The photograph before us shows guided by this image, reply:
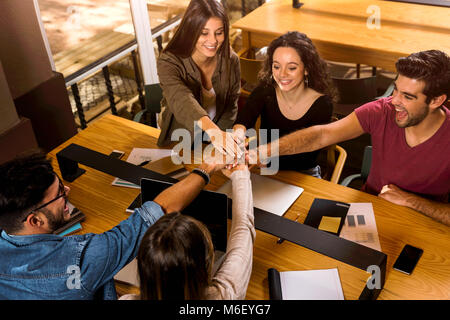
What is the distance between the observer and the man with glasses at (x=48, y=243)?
1.33m

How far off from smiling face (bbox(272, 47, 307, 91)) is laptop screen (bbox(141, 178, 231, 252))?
2.85 ft

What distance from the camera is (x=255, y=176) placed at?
2146 mm

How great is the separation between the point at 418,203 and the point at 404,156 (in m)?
0.26

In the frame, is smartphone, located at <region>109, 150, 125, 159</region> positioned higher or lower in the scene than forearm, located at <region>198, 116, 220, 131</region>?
lower

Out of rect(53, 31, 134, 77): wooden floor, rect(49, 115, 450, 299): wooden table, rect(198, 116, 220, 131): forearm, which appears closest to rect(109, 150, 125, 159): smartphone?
rect(49, 115, 450, 299): wooden table

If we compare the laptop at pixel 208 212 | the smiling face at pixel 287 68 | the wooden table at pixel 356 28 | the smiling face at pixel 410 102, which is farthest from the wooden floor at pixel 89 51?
the smiling face at pixel 410 102

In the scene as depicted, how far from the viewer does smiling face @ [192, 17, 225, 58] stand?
7.38 ft

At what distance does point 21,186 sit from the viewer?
1439mm

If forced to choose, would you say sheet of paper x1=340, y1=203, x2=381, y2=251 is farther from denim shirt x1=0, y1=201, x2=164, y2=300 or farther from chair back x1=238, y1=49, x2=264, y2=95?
chair back x1=238, y1=49, x2=264, y2=95

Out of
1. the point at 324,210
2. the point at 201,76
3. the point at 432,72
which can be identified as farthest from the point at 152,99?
the point at 432,72

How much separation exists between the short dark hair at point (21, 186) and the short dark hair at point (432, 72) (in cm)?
150

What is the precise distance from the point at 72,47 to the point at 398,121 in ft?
9.48

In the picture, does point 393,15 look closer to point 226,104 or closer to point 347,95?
point 347,95

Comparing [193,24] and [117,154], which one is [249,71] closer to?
[193,24]
